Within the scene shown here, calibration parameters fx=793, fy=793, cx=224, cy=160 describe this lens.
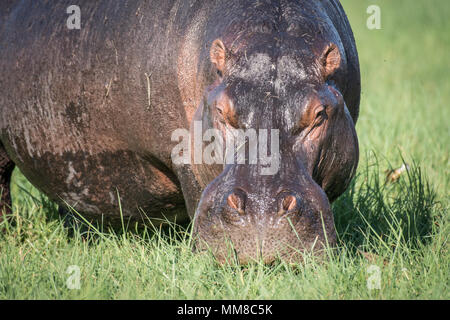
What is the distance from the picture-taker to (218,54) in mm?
3459

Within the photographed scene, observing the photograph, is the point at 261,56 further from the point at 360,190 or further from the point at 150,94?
the point at 360,190

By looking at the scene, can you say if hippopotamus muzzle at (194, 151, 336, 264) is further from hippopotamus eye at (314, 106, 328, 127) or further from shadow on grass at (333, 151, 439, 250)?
shadow on grass at (333, 151, 439, 250)

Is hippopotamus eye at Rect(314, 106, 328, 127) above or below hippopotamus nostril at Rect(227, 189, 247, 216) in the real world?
above

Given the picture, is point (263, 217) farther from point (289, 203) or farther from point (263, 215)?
point (289, 203)

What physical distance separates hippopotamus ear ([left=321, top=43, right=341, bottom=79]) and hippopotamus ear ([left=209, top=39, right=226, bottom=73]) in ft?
1.43

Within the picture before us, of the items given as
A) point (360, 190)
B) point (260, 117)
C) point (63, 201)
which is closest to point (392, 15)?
point (360, 190)

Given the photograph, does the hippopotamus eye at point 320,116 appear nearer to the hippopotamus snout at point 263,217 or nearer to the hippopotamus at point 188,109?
the hippopotamus at point 188,109

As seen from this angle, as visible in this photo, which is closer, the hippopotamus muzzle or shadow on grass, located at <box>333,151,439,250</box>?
the hippopotamus muzzle

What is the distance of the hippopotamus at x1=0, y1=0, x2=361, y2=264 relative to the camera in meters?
3.17

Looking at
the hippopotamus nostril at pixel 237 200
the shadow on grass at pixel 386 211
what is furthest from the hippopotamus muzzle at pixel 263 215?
the shadow on grass at pixel 386 211

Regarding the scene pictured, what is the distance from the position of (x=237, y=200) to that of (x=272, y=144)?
28 cm

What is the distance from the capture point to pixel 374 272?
11.2 ft

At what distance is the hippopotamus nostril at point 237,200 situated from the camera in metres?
3.07

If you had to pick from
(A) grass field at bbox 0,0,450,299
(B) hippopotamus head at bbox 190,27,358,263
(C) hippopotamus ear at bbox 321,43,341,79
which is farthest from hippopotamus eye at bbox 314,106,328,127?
(A) grass field at bbox 0,0,450,299
